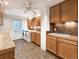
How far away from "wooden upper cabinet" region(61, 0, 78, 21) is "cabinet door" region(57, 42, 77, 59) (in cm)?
105

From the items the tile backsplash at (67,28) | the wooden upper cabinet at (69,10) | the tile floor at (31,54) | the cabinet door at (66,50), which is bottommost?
the tile floor at (31,54)

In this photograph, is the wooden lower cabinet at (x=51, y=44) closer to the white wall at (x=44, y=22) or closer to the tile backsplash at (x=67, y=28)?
the white wall at (x=44, y=22)

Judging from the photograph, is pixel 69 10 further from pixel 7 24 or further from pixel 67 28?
pixel 7 24

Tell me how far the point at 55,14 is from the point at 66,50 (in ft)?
6.42

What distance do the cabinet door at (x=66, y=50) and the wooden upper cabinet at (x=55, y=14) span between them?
1.27 m

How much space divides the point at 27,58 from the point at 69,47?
1696 millimetres

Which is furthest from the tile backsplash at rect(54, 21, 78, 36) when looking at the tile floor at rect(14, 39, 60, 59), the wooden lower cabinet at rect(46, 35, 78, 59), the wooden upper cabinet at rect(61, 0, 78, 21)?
the tile floor at rect(14, 39, 60, 59)

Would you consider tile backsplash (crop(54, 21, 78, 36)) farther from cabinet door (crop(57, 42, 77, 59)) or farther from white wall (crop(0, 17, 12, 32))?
white wall (crop(0, 17, 12, 32))

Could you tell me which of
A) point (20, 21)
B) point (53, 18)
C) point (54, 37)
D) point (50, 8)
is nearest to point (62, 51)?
point (54, 37)

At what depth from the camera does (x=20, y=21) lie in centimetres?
954

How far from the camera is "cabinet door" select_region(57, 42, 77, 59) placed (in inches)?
118

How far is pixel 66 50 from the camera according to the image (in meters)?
3.34

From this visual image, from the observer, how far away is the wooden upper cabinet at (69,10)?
336cm

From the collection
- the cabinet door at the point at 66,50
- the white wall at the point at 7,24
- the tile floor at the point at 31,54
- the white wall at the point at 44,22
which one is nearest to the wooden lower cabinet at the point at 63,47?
the cabinet door at the point at 66,50
